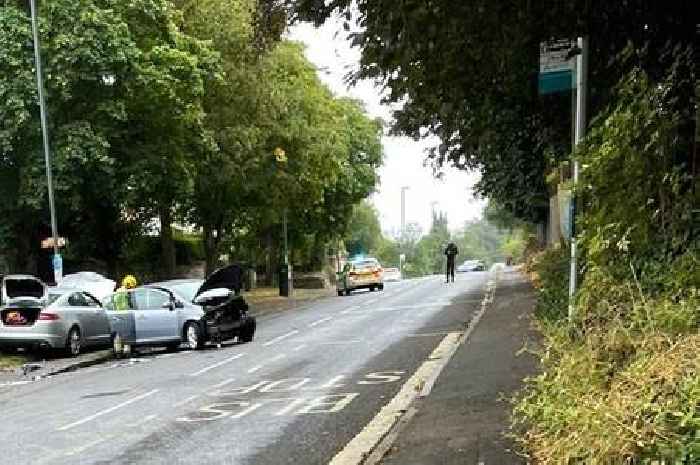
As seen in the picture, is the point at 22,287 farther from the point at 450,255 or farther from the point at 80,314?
the point at 450,255

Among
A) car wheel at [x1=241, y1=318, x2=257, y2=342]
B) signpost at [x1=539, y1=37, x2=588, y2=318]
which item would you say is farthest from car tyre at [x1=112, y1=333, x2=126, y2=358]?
signpost at [x1=539, y1=37, x2=588, y2=318]

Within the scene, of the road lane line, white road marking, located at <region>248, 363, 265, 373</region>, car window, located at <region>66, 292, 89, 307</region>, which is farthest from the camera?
car window, located at <region>66, 292, 89, 307</region>

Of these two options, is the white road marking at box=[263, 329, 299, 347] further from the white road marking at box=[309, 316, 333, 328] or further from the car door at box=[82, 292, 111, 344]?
the car door at box=[82, 292, 111, 344]

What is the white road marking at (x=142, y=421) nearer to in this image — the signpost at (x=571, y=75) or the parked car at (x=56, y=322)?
the signpost at (x=571, y=75)

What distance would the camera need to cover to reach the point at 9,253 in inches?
1168

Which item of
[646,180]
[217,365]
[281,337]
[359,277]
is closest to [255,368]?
[217,365]

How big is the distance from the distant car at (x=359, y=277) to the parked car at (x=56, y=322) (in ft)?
67.6

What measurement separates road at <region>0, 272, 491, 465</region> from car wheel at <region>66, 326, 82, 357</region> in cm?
163

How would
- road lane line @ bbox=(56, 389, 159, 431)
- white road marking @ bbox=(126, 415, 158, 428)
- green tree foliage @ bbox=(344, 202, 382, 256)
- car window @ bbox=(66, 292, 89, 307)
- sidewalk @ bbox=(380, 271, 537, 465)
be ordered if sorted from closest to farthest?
sidewalk @ bbox=(380, 271, 537, 465) → white road marking @ bbox=(126, 415, 158, 428) → road lane line @ bbox=(56, 389, 159, 431) → car window @ bbox=(66, 292, 89, 307) → green tree foliage @ bbox=(344, 202, 382, 256)

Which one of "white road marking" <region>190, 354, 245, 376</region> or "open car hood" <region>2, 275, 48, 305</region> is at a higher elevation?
"open car hood" <region>2, 275, 48, 305</region>

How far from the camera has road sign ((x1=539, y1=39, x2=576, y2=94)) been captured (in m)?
7.96

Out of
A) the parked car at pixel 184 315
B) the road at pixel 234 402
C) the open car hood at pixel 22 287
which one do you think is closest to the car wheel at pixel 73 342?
the parked car at pixel 184 315

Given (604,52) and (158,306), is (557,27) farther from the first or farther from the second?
(158,306)

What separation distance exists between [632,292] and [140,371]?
11209 millimetres
